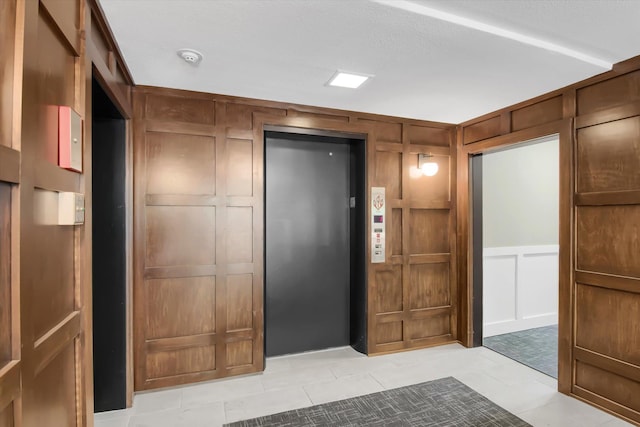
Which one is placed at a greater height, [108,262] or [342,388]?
[108,262]

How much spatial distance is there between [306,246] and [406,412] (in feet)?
5.83

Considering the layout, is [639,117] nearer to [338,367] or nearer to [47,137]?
[338,367]

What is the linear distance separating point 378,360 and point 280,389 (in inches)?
43.5

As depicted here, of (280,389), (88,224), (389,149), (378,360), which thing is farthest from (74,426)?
(389,149)

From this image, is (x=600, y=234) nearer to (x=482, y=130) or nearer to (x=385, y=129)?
(x=482, y=130)

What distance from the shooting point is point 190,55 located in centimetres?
222

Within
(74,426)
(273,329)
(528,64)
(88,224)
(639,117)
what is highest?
(528,64)

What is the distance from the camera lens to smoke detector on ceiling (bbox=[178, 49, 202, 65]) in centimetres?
218

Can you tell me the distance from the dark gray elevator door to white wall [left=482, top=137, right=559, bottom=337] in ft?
6.15

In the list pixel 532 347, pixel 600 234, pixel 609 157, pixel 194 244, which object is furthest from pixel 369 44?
pixel 532 347

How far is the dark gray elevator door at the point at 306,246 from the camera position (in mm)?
3465

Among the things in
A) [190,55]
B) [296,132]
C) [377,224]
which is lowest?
[377,224]

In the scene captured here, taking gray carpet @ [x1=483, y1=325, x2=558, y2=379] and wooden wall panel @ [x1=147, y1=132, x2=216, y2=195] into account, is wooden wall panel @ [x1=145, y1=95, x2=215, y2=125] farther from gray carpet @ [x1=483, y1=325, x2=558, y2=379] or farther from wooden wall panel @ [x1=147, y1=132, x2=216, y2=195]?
gray carpet @ [x1=483, y1=325, x2=558, y2=379]

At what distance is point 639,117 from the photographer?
2311 millimetres
